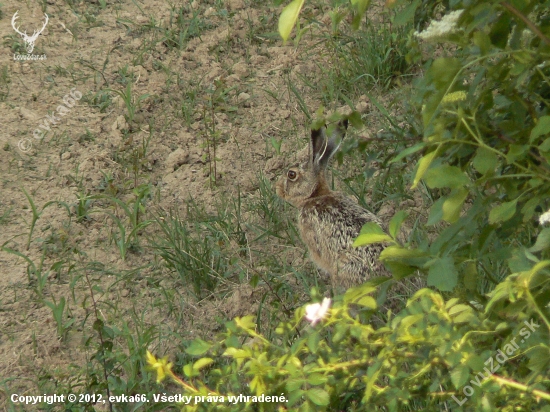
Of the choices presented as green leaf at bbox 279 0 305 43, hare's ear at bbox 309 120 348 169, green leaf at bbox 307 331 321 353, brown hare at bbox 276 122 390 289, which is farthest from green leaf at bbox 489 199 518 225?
hare's ear at bbox 309 120 348 169

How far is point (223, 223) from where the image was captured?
18.9 ft

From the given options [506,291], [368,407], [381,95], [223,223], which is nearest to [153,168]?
[223,223]

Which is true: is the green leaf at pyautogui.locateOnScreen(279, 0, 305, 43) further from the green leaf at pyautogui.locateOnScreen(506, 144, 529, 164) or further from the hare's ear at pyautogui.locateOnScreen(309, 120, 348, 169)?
the hare's ear at pyautogui.locateOnScreen(309, 120, 348, 169)

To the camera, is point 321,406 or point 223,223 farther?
point 223,223

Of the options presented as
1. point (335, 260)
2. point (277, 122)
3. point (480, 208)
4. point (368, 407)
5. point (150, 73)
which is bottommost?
point (368, 407)

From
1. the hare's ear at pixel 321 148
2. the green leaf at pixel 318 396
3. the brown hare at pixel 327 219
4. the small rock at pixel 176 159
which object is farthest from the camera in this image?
the small rock at pixel 176 159

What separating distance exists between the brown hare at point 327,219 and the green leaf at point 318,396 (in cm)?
232

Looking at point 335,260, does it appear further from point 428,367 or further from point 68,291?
point 428,367

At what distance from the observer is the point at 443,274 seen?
2.59 metres

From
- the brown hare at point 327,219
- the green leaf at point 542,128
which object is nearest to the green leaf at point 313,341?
the green leaf at point 542,128

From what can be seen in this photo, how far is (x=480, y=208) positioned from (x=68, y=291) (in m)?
3.32

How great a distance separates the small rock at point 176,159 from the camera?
21.5ft
